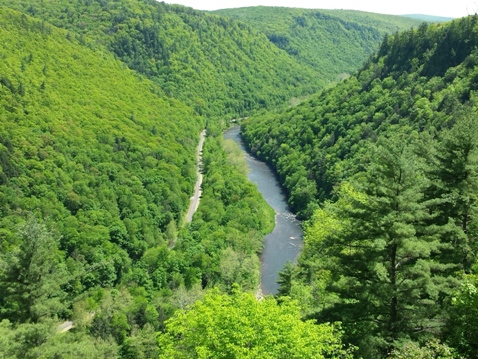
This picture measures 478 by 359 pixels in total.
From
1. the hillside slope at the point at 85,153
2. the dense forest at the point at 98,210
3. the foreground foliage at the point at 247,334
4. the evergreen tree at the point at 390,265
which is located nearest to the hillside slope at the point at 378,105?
the dense forest at the point at 98,210

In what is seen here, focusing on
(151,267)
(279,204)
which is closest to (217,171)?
(279,204)

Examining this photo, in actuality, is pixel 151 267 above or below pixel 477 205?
below

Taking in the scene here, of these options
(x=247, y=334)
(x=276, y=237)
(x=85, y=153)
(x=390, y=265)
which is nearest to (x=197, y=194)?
(x=276, y=237)

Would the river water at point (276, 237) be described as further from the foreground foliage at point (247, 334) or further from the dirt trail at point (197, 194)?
the foreground foliage at point (247, 334)

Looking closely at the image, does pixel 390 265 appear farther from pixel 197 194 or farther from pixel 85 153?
pixel 197 194

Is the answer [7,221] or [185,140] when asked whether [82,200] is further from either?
[185,140]
